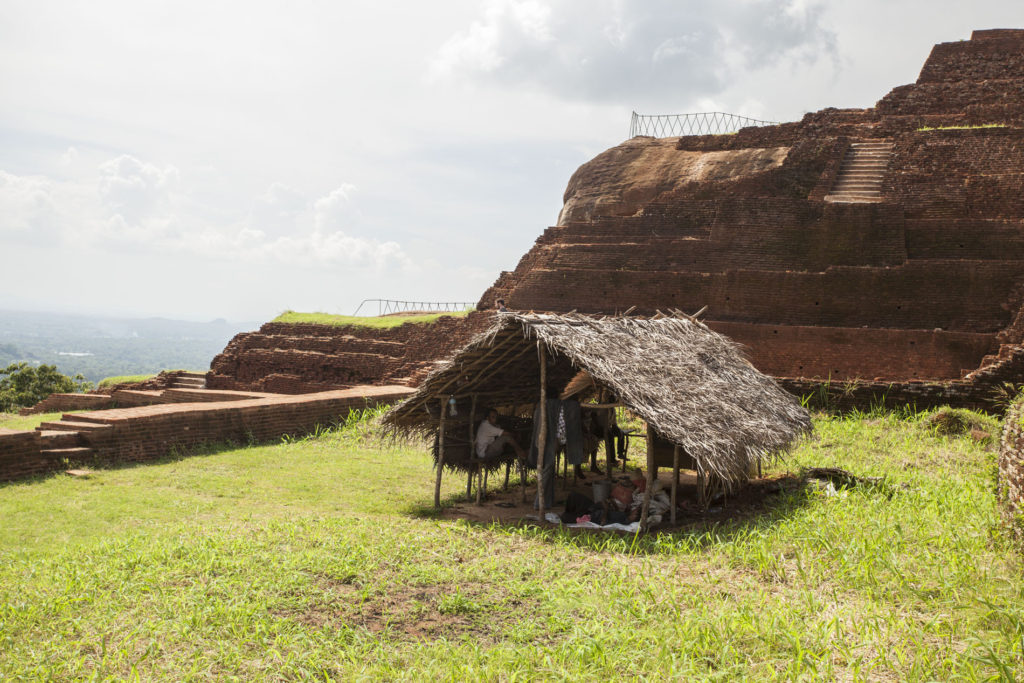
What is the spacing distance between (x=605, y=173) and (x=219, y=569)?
19743mm

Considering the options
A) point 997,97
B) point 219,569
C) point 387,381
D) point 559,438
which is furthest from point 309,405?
point 997,97

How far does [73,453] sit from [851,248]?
13.9 meters

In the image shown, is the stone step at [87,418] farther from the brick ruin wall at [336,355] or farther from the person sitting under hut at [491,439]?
the brick ruin wall at [336,355]

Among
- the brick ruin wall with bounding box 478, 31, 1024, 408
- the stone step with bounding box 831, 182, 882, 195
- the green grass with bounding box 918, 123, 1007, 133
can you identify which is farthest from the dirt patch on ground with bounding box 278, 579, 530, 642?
the green grass with bounding box 918, 123, 1007, 133

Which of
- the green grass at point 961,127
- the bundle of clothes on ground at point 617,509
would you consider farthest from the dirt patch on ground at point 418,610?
the green grass at point 961,127

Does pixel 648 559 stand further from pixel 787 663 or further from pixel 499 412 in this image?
pixel 499 412

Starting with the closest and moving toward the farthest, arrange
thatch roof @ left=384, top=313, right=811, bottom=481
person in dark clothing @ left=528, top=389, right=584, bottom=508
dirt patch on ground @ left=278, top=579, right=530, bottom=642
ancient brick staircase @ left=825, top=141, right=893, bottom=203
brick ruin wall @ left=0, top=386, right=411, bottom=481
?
dirt patch on ground @ left=278, top=579, right=530, bottom=642, thatch roof @ left=384, top=313, right=811, bottom=481, person in dark clothing @ left=528, top=389, right=584, bottom=508, brick ruin wall @ left=0, top=386, right=411, bottom=481, ancient brick staircase @ left=825, top=141, right=893, bottom=203

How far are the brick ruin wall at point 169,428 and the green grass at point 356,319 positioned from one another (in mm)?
5676

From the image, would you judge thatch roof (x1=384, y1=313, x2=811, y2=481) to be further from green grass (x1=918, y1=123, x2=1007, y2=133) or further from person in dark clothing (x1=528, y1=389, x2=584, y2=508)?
green grass (x1=918, y1=123, x2=1007, y2=133)

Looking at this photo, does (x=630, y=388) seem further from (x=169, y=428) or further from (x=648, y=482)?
(x=169, y=428)

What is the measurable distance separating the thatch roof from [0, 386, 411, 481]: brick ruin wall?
12.5 ft

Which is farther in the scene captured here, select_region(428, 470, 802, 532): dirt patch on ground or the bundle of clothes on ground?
select_region(428, 470, 802, 532): dirt patch on ground

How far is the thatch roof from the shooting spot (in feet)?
25.3

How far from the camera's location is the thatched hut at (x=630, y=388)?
7.75m
